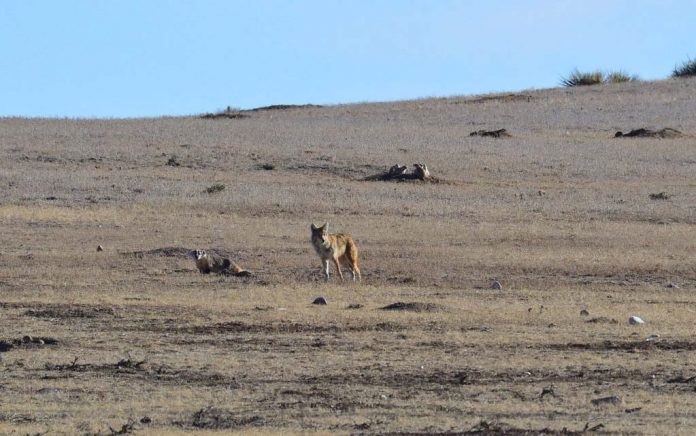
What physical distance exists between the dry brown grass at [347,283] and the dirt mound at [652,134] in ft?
2.16

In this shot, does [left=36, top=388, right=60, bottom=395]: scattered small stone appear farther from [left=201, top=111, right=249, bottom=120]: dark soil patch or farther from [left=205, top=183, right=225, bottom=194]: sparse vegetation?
[left=201, top=111, right=249, bottom=120]: dark soil patch

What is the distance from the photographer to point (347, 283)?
58.3ft

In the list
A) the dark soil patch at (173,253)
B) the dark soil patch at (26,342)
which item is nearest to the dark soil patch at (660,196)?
the dark soil patch at (173,253)

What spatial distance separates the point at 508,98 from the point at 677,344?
34205 mm

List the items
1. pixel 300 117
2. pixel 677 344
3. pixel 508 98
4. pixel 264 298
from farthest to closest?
pixel 508 98 → pixel 300 117 → pixel 264 298 → pixel 677 344

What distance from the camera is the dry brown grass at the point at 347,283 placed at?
9.95 m

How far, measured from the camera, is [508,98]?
151 ft

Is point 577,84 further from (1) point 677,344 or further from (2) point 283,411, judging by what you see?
(2) point 283,411

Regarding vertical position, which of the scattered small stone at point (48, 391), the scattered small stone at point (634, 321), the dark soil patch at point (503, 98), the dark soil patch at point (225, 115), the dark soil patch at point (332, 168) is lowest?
the scattered small stone at point (634, 321)

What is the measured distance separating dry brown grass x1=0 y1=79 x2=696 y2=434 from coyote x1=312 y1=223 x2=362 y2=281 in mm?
345

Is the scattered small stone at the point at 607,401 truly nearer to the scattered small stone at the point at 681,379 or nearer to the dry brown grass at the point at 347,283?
the dry brown grass at the point at 347,283

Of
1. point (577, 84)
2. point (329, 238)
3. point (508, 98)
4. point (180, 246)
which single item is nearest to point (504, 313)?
point (329, 238)

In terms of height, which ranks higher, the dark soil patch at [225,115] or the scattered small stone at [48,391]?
the dark soil patch at [225,115]

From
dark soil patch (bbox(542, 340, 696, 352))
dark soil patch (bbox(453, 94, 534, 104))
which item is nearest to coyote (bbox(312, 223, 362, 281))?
dark soil patch (bbox(542, 340, 696, 352))
